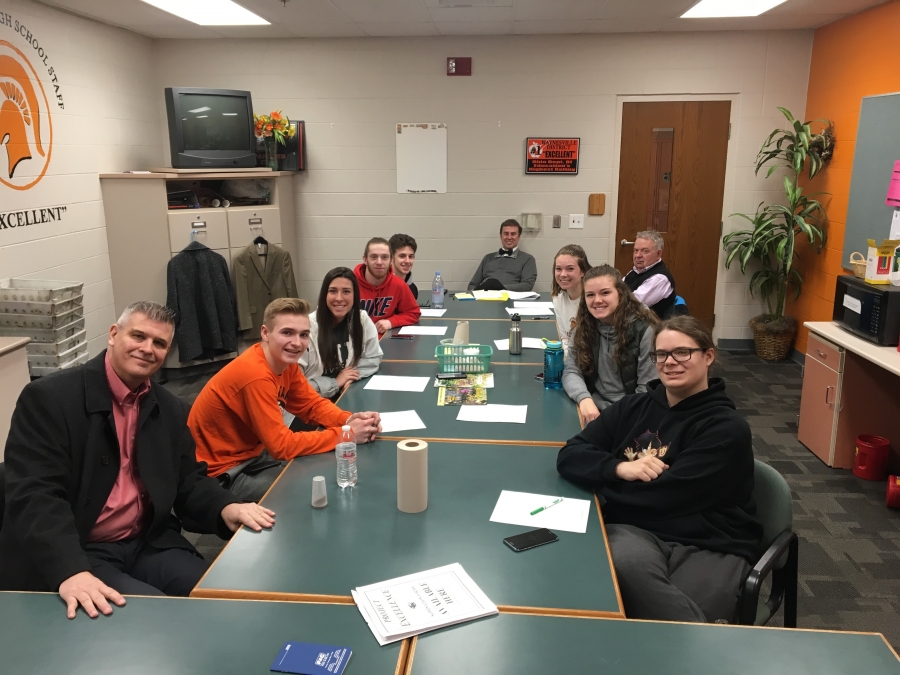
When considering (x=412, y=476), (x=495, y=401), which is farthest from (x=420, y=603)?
(x=495, y=401)

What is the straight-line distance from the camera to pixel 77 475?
1.91m

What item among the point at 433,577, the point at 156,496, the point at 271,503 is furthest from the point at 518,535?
the point at 156,496

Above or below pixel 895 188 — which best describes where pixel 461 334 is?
below

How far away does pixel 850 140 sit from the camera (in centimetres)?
531

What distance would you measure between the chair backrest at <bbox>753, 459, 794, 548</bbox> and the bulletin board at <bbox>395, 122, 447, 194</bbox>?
16.1 ft

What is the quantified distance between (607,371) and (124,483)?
6.86 feet

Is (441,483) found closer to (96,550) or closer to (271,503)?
(271,503)

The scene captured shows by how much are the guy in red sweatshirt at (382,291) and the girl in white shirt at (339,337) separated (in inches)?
33.6

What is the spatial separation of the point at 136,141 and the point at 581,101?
4.03 meters

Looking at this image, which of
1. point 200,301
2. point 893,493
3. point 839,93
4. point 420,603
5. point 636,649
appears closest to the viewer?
point 636,649

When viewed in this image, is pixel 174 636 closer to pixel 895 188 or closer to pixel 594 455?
pixel 594 455

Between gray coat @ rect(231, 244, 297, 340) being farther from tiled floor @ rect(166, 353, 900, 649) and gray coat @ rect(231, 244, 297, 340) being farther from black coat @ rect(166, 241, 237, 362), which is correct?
tiled floor @ rect(166, 353, 900, 649)

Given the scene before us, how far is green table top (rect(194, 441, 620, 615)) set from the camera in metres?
1.60

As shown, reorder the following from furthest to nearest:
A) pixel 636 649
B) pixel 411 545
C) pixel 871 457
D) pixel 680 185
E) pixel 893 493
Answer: pixel 680 185, pixel 871 457, pixel 893 493, pixel 411 545, pixel 636 649
